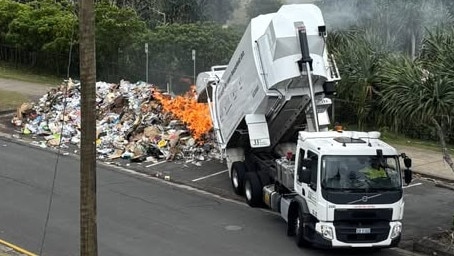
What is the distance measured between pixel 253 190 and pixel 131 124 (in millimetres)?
8493

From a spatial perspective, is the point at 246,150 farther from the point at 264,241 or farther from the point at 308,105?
the point at 264,241

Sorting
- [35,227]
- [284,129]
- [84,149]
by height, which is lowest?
[35,227]

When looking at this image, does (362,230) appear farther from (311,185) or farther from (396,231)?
(311,185)

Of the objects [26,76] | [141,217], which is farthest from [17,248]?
[26,76]

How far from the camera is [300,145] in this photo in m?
14.2

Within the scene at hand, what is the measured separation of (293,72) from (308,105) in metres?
1.14

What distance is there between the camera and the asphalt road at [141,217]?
45.9 feet

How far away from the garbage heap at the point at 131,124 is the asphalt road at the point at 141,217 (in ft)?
3.78

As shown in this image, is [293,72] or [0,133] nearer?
[293,72]

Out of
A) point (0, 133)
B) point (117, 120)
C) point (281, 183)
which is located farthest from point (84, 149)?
point (0, 133)

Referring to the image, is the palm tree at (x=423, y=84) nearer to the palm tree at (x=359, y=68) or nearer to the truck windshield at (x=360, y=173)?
the palm tree at (x=359, y=68)

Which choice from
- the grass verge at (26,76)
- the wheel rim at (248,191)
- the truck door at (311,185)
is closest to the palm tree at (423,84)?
the truck door at (311,185)

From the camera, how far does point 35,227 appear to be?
599 inches

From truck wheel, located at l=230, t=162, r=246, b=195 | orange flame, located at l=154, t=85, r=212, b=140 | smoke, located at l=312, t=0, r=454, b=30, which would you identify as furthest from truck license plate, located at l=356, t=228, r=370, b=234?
smoke, located at l=312, t=0, r=454, b=30
